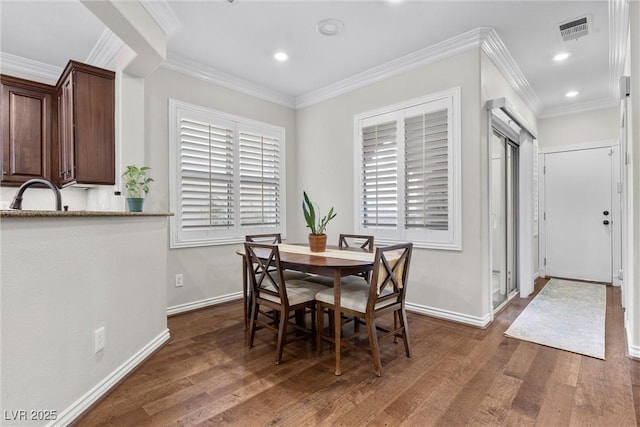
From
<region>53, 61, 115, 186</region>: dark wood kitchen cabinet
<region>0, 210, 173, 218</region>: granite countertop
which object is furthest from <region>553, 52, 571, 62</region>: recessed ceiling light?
<region>53, 61, 115, 186</region>: dark wood kitchen cabinet

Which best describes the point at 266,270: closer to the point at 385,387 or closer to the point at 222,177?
the point at 385,387

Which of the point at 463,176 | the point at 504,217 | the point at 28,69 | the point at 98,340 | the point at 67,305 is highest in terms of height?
the point at 28,69

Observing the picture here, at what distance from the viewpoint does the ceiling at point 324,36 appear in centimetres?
256

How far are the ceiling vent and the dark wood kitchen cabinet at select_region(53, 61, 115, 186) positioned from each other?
4063mm

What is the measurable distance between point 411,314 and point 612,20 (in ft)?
10.4

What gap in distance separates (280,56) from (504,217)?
10.6ft

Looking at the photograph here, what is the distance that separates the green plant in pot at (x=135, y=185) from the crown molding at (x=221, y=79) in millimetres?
1276

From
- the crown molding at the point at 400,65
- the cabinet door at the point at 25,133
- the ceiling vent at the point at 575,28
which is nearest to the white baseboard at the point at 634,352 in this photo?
the ceiling vent at the point at 575,28

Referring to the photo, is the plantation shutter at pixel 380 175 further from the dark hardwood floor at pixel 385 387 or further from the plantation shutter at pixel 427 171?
the dark hardwood floor at pixel 385 387

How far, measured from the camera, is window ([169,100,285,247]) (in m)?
3.43

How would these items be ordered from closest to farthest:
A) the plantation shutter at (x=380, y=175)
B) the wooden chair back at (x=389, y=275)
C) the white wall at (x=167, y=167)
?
the wooden chair back at (x=389, y=275) < the white wall at (x=167, y=167) < the plantation shutter at (x=380, y=175)

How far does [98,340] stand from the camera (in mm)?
1844

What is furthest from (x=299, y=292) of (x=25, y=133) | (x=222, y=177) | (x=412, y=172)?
(x=25, y=133)

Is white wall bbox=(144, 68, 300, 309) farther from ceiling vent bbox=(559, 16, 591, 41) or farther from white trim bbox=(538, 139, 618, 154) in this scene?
white trim bbox=(538, 139, 618, 154)
